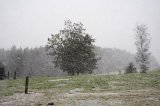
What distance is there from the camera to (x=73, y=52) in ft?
178

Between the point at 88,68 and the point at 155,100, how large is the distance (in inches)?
1673

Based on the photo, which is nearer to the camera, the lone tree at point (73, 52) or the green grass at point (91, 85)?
the green grass at point (91, 85)

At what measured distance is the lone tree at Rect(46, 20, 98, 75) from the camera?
54281 millimetres

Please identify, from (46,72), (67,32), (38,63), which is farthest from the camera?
(38,63)

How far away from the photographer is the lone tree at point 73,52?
178 ft

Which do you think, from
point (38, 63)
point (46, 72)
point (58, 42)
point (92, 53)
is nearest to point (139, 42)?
point (92, 53)

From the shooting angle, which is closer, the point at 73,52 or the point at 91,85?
the point at 91,85

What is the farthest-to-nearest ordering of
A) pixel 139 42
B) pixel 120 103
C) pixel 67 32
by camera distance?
pixel 67 32
pixel 139 42
pixel 120 103

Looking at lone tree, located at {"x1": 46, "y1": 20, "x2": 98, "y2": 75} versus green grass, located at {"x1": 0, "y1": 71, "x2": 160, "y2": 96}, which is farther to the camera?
lone tree, located at {"x1": 46, "y1": 20, "x2": 98, "y2": 75}

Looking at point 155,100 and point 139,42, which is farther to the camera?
point 139,42

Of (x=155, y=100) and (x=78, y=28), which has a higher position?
(x=78, y=28)

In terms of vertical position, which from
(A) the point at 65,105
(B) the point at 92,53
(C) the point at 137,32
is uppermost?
(C) the point at 137,32

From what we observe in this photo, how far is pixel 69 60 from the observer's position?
178 ft

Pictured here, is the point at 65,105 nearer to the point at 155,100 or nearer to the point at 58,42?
the point at 155,100
